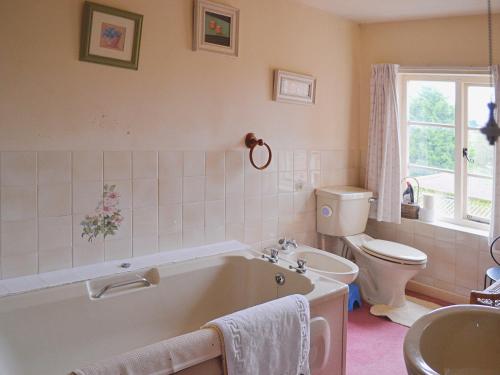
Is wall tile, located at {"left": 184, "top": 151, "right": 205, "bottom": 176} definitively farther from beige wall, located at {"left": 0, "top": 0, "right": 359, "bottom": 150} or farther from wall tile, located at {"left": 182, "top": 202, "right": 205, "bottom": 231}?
wall tile, located at {"left": 182, "top": 202, "right": 205, "bottom": 231}

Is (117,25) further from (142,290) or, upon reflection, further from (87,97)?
(142,290)

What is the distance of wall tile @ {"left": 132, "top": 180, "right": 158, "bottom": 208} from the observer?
2.27 metres

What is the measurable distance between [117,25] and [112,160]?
675 mm

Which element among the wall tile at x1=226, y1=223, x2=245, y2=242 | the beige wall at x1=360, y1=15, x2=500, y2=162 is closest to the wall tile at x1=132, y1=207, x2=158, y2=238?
the wall tile at x1=226, y1=223, x2=245, y2=242

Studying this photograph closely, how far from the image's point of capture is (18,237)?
192 centimetres

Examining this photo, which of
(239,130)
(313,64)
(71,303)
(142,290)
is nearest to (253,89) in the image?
(239,130)

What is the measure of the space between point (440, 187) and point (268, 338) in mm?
2403

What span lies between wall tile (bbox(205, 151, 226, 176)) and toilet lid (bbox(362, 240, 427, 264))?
128 cm

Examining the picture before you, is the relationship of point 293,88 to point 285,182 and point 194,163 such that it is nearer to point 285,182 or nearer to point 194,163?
point 285,182

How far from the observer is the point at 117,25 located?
2078mm

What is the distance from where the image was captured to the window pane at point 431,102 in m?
3.30

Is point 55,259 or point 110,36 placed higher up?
point 110,36

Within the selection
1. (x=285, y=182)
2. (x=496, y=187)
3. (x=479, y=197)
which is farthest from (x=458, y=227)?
(x=285, y=182)

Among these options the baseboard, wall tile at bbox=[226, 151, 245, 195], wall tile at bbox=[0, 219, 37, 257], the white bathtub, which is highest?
wall tile at bbox=[226, 151, 245, 195]
